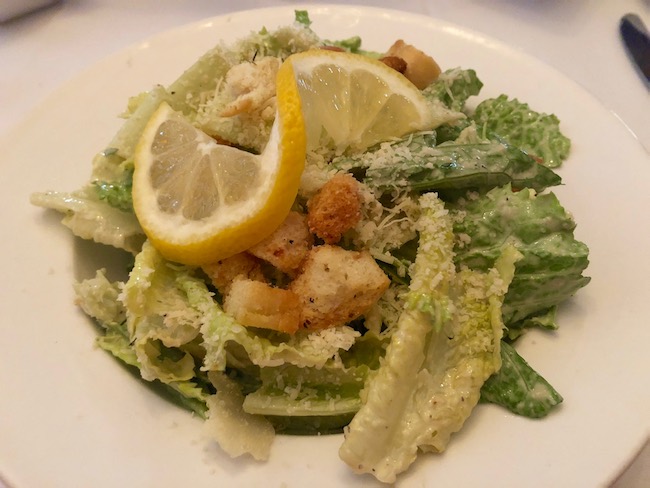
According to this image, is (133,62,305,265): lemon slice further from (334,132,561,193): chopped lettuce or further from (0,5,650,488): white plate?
(0,5,650,488): white plate

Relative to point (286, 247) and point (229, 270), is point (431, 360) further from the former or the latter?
point (229, 270)

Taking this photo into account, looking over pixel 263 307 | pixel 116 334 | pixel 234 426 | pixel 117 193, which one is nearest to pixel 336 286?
pixel 263 307

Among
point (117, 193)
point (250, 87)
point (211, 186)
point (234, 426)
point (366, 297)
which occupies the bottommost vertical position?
point (234, 426)

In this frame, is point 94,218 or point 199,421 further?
point 94,218

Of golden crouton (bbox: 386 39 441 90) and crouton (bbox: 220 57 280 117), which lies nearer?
crouton (bbox: 220 57 280 117)

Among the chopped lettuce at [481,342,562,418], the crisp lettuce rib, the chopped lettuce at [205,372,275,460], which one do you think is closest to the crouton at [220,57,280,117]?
the crisp lettuce rib
